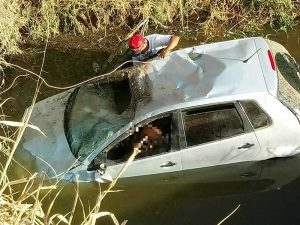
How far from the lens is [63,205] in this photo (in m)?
7.16

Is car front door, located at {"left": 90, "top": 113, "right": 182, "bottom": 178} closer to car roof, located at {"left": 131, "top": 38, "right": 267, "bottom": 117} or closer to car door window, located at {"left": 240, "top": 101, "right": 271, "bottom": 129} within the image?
car roof, located at {"left": 131, "top": 38, "right": 267, "bottom": 117}

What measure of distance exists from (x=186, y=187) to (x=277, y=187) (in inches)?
44.3

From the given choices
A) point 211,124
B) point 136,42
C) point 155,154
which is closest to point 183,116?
point 211,124

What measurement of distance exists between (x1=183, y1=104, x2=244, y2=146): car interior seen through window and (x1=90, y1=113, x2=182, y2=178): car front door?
16cm

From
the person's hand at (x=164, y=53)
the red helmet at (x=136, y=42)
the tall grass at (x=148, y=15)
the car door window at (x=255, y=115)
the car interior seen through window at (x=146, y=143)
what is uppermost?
the tall grass at (x=148, y=15)

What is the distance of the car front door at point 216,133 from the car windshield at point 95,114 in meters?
0.70

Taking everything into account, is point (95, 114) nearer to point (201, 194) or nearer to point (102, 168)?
point (102, 168)

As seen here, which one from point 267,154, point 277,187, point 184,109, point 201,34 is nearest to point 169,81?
point 184,109

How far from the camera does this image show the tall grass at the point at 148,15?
976 cm

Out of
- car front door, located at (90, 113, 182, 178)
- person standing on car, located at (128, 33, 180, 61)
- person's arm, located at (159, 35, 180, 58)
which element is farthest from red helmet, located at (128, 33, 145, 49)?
car front door, located at (90, 113, 182, 178)

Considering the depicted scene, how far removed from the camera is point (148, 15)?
9773 mm

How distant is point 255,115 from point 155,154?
120 cm

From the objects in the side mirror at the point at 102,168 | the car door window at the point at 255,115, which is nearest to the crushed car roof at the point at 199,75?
the car door window at the point at 255,115

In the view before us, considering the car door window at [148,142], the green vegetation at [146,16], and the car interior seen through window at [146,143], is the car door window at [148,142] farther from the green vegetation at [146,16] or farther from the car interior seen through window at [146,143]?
the green vegetation at [146,16]
